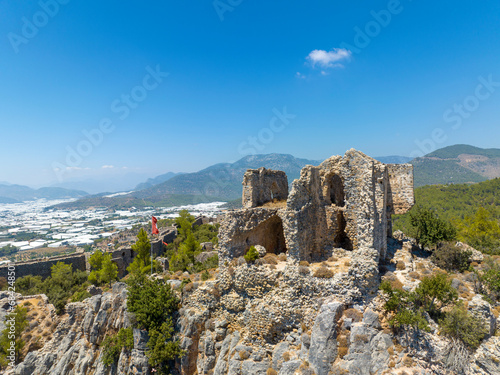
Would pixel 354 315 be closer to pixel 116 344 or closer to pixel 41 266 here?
pixel 116 344

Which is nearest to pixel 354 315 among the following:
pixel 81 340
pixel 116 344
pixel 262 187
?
pixel 262 187

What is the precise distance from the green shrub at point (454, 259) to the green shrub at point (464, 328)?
7.15 metres

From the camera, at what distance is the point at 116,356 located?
23688 millimetres

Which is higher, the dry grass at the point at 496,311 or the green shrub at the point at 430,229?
the green shrub at the point at 430,229

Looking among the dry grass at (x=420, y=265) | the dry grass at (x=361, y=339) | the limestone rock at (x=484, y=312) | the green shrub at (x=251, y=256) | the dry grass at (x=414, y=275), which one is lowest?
the dry grass at (x=361, y=339)

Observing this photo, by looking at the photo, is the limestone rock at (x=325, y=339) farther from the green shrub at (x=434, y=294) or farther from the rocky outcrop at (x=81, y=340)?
the rocky outcrop at (x=81, y=340)

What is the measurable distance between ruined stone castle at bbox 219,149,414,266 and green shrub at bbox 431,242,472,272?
4320mm

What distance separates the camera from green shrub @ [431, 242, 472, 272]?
19.1m

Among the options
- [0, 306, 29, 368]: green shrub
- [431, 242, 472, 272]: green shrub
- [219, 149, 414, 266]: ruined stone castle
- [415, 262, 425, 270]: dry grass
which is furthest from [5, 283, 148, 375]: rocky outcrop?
[431, 242, 472, 272]: green shrub

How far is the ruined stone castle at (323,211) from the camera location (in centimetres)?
1797

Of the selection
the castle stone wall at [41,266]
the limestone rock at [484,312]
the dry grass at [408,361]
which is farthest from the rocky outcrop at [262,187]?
the castle stone wall at [41,266]

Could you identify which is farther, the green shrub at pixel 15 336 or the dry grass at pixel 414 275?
the green shrub at pixel 15 336

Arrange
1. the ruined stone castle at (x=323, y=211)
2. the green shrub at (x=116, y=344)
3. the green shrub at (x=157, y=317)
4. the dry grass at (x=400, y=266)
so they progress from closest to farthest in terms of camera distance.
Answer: the ruined stone castle at (x=323, y=211)
the dry grass at (x=400, y=266)
the green shrub at (x=157, y=317)
the green shrub at (x=116, y=344)

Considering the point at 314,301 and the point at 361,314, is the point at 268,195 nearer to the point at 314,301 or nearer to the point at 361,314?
the point at 314,301
